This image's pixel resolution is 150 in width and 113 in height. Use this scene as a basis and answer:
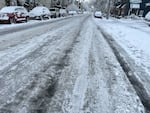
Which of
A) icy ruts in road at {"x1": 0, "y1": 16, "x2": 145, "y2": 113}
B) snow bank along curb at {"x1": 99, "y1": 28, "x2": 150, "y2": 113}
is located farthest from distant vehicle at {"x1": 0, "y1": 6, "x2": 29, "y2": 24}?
snow bank along curb at {"x1": 99, "y1": 28, "x2": 150, "y2": 113}

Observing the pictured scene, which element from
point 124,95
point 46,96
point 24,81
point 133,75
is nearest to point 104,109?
point 124,95

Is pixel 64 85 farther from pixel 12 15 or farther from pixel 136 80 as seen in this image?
pixel 12 15

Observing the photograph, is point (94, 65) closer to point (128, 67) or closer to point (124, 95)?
point (128, 67)

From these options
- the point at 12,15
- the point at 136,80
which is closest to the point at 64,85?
the point at 136,80

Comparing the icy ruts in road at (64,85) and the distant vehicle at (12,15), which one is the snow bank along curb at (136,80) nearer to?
the icy ruts in road at (64,85)

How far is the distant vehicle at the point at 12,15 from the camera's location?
21927 mm

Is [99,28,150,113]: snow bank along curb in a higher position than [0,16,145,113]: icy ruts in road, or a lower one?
lower

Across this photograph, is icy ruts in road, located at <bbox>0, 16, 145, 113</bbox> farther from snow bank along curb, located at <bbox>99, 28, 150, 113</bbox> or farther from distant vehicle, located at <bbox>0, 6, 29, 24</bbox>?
distant vehicle, located at <bbox>0, 6, 29, 24</bbox>

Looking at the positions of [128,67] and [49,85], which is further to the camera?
[128,67]

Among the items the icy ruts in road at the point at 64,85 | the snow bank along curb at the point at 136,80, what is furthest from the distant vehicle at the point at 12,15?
the snow bank along curb at the point at 136,80

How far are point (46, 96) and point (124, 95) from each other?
4.77 ft

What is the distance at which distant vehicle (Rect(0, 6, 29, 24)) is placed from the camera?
21927 millimetres

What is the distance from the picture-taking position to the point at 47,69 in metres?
5.69

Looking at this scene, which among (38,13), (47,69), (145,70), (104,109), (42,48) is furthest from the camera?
(38,13)
